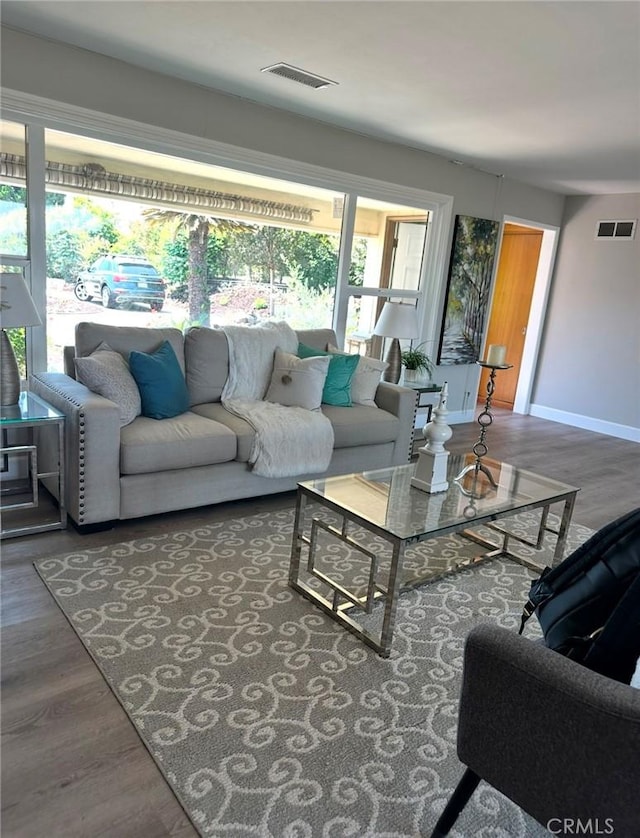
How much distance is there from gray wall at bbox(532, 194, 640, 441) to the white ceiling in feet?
7.07

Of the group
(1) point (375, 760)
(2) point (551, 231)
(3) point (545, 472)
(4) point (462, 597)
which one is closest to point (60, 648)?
(1) point (375, 760)

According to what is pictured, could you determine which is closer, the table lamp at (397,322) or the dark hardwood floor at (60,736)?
the dark hardwood floor at (60,736)

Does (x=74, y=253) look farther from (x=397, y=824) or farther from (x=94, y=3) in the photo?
(x=397, y=824)

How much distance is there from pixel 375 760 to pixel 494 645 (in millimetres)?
769

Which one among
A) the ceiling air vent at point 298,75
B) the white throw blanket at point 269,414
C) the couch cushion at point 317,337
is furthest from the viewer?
the couch cushion at point 317,337

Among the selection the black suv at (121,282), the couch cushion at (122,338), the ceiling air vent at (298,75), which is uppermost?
the ceiling air vent at (298,75)

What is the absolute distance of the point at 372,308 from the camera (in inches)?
212

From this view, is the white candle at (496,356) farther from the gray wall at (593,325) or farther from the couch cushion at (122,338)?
the gray wall at (593,325)

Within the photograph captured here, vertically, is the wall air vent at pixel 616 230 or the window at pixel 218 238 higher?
the wall air vent at pixel 616 230

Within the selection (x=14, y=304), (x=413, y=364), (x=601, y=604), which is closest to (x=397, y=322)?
(x=413, y=364)

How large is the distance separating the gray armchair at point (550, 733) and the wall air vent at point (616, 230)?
6222mm

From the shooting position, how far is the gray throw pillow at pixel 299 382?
386 centimetres

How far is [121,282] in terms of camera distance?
3967mm

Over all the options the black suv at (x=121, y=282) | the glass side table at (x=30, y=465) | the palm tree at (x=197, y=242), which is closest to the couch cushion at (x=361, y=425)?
the palm tree at (x=197, y=242)
